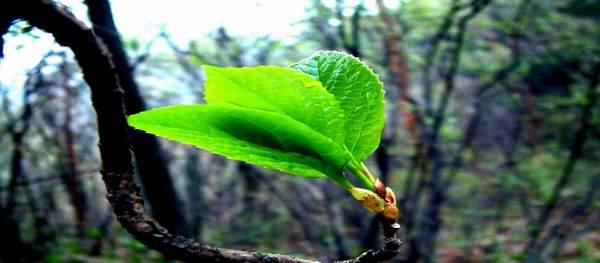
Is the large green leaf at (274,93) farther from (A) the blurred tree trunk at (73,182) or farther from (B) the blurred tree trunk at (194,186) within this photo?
(B) the blurred tree trunk at (194,186)

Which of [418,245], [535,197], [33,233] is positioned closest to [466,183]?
[535,197]

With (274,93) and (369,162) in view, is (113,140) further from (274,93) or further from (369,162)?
(369,162)

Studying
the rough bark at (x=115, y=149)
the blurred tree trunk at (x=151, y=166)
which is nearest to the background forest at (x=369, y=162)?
the blurred tree trunk at (x=151, y=166)

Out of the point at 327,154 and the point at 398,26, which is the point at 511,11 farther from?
the point at 327,154

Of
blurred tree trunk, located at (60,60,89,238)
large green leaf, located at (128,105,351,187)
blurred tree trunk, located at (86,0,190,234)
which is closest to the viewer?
large green leaf, located at (128,105,351,187)

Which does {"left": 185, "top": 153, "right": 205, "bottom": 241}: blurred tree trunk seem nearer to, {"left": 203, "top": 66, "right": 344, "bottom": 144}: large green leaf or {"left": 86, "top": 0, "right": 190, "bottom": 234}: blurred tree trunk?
{"left": 86, "top": 0, "right": 190, "bottom": 234}: blurred tree trunk

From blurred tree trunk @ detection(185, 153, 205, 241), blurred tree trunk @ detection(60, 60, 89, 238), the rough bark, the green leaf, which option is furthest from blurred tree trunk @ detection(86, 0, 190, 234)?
the green leaf

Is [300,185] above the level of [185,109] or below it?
below
